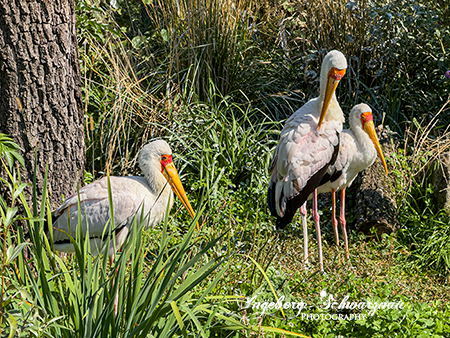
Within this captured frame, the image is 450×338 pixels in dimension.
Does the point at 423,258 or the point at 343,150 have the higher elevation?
the point at 343,150

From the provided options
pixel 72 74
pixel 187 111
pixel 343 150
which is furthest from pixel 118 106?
pixel 343 150

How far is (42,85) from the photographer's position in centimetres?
325

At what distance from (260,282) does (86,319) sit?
1.35 metres

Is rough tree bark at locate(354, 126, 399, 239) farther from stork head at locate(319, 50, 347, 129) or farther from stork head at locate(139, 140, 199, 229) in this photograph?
stork head at locate(139, 140, 199, 229)

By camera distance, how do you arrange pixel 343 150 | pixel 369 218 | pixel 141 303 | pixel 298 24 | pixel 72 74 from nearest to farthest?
pixel 141 303, pixel 72 74, pixel 343 150, pixel 369 218, pixel 298 24

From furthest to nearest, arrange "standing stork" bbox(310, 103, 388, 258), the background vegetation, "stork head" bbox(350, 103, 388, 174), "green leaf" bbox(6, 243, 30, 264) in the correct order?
"stork head" bbox(350, 103, 388, 174) → "standing stork" bbox(310, 103, 388, 258) → the background vegetation → "green leaf" bbox(6, 243, 30, 264)

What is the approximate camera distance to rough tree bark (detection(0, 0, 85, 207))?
3.13m

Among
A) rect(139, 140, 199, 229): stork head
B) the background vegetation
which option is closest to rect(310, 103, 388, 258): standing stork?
the background vegetation

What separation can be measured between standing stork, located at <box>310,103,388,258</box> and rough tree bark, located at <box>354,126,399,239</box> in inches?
15.0

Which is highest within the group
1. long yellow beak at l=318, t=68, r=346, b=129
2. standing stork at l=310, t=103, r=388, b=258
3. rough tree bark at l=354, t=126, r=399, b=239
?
long yellow beak at l=318, t=68, r=346, b=129

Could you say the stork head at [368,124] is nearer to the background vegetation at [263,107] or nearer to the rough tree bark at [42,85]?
the background vegetation at [263,107]

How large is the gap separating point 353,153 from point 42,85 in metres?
2.57

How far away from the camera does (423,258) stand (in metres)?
4.28

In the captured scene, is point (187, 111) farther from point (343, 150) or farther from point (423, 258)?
point (423, 258)
